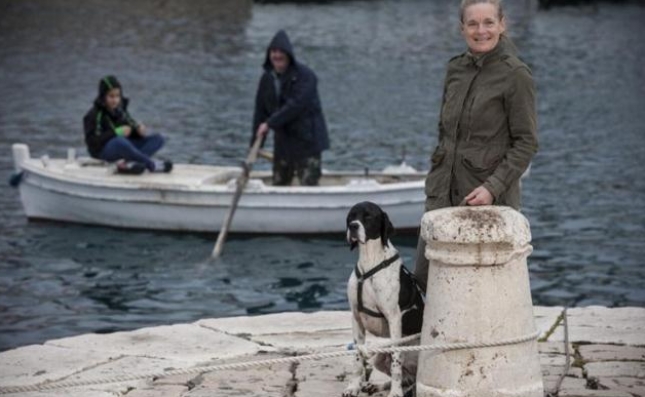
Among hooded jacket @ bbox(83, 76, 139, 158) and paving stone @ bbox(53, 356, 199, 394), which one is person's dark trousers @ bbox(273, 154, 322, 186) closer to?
hooded jacket @ bbox(83, 76, 139, 158)

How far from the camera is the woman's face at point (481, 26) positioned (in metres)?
7.57

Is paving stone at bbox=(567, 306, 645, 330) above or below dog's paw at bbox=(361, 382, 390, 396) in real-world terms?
below

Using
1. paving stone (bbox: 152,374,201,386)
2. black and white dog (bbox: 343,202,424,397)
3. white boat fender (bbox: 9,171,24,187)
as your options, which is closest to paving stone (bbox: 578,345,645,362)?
black and white dog (bbox: 343,202,424,397)

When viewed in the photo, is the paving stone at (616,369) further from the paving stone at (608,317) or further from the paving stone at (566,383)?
the paving stone at (608,317)

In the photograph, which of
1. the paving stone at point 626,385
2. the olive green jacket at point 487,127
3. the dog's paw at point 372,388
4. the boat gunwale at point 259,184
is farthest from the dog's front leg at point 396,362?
the boat gunwale at point 259,184

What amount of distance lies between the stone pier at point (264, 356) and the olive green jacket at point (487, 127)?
1166 mm

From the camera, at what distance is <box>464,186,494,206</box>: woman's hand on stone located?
300 inches

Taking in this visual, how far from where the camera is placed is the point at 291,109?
16.0m

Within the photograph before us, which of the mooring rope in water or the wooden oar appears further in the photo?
the wooden oar

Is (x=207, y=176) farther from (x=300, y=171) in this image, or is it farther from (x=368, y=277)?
(x=368, y=277)

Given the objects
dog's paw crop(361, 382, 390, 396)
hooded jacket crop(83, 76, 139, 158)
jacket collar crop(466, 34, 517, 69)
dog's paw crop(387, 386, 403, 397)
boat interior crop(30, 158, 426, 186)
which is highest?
jacket collar crop(466, 34, 517, 69)

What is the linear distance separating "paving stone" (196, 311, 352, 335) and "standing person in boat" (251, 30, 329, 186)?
5.94 m

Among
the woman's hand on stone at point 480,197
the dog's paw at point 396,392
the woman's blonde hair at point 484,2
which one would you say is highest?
the woman's blonde hair at point 484,2

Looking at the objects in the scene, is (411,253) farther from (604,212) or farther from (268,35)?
(268,35)
